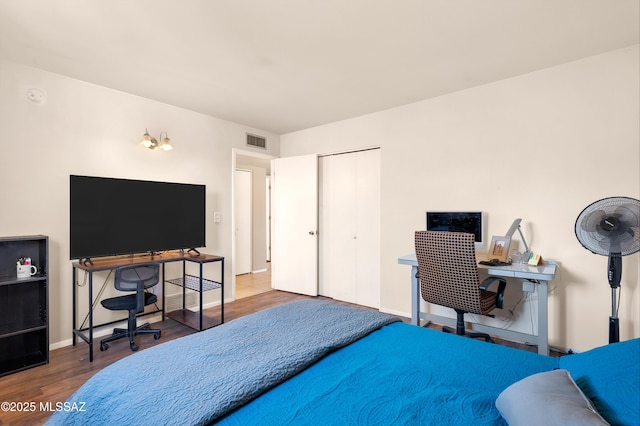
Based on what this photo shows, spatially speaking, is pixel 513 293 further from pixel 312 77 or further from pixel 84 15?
pixel 84 15

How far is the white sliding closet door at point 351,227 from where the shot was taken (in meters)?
4.12

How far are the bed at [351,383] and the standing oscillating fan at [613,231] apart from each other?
138 cm

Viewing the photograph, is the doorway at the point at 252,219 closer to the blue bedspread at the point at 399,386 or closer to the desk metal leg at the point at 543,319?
the desk metal leg at the point at 543,319

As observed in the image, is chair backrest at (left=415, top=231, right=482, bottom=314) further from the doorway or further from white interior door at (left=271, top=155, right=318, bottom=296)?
the doorway

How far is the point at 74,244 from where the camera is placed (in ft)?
9.14

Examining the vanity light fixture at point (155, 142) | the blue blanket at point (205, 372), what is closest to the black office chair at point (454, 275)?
the blue blanket at point (205, 372)

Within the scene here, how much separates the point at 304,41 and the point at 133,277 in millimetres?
2489

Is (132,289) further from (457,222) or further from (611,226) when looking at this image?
(611,226)

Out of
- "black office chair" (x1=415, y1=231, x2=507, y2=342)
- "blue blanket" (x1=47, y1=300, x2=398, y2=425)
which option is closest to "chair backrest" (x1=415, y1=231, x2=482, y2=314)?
"black office chair" (x1=415, y1=231, x2=507, y2=342)

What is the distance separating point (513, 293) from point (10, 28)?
457 centimetres

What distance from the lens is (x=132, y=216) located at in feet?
10.3

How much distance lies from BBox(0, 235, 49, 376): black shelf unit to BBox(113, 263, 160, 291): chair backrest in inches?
19.7

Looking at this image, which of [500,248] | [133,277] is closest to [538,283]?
[500,248]

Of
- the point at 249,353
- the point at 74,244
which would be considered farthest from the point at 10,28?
the point at 249,353
